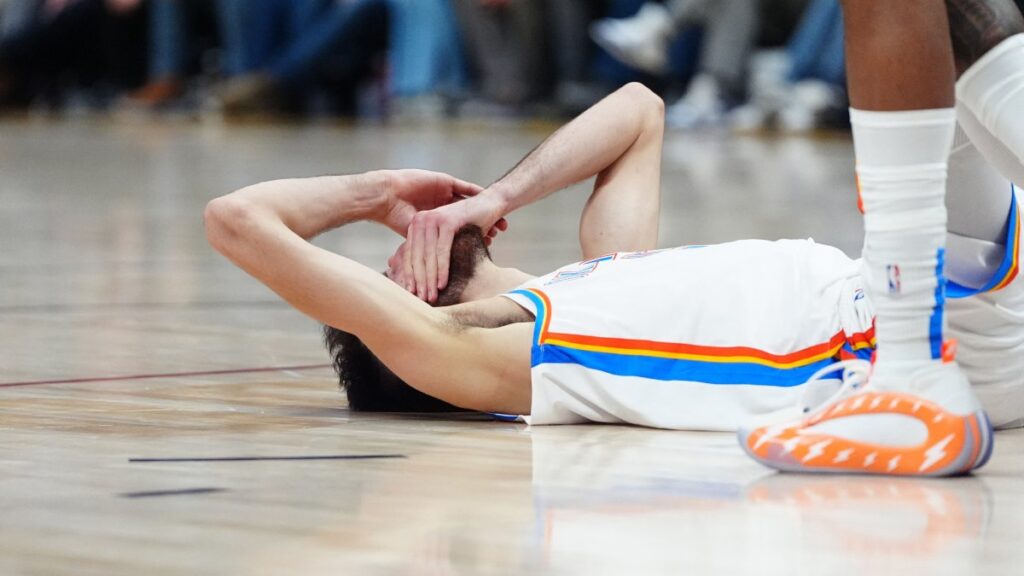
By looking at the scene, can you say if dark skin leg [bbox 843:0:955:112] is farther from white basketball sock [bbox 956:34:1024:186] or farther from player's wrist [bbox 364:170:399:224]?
player's wrist [bbox 364:170:399:224]

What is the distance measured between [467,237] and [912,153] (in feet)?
3.01

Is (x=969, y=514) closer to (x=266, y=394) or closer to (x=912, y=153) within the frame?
(x=912, y=153)

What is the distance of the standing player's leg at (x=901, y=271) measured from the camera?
7.36ft

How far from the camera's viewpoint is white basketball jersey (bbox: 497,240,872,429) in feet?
8.85

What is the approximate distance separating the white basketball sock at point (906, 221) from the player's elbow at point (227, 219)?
2.98ft

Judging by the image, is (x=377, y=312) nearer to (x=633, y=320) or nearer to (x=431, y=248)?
(x=431, y=248)

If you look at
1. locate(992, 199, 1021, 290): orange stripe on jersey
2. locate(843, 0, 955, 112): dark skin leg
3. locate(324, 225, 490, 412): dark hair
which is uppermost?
locate(843, 0, 955, 112): dark skin leg

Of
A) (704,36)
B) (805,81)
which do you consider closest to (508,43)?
(704,36)

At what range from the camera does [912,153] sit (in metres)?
2.27

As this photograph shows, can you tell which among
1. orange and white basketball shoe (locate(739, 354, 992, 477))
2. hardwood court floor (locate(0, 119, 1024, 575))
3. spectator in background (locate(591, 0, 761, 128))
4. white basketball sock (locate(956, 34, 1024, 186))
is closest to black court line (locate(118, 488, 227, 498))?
hardwood court floor (locate(0, 119, 1024, 575))

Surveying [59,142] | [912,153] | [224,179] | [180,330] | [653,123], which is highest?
[912,153]

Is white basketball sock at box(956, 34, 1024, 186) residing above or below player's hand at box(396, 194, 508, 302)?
above

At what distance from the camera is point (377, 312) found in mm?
2711

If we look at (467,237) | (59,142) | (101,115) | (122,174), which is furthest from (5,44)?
(467,237)
